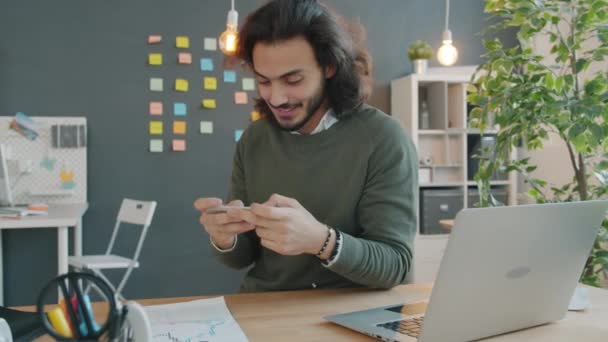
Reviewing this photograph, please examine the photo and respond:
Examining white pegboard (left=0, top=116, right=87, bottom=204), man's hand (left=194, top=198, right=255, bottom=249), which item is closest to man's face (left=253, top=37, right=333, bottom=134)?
man's hand (left=194, top=198, right=255, bottom=249)

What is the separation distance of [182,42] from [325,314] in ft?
10.5

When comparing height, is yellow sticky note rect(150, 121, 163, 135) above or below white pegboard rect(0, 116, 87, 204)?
above

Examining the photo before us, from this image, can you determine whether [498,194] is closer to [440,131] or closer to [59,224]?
[440,131]

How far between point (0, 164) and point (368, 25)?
8.59 feet

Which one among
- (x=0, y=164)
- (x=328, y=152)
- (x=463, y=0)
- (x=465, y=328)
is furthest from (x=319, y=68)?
(x=463, y=0)

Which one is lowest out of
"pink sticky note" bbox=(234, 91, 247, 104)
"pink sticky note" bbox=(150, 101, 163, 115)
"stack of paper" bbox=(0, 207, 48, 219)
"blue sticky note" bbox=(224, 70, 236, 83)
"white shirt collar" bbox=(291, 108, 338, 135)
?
"stack of paper" bbox=(0, 207, 48, 219)

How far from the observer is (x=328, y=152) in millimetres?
1600

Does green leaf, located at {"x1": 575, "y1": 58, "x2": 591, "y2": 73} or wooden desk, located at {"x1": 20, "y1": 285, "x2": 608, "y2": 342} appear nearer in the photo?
wooden desk, located at {"x1": 20, "y1": 285, "x2": 608, "y2": 342}

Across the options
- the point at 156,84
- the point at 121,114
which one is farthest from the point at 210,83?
the point at 121,114

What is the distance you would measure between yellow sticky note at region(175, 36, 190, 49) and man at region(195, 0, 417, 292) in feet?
8.33

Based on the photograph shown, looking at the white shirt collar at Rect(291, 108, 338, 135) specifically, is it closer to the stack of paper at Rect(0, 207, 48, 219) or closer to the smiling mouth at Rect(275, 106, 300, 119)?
the smiling mouth at Rect(275, 106, 300, 119)

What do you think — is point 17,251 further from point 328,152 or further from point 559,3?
point 559,3

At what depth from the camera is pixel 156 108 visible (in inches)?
158

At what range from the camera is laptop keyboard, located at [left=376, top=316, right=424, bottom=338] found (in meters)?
1.02
